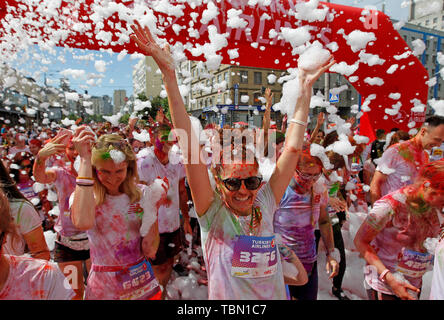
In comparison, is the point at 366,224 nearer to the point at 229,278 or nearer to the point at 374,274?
the point at 374,274

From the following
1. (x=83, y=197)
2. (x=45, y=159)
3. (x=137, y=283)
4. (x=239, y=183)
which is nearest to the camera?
(x=239, y=183)

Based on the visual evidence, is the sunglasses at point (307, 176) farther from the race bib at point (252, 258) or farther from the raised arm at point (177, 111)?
the raised arm at point (177, 111)

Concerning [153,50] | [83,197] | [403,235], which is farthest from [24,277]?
[403,235]

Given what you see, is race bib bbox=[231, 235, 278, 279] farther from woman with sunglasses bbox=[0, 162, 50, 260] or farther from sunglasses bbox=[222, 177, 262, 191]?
woman with sunglasses bbox=[0, 162, 50, 260]

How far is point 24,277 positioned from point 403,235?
2102 mm

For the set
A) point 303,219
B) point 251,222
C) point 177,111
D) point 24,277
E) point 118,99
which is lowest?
point 303,219

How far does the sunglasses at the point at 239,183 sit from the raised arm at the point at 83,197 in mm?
835

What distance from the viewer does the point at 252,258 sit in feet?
4.36

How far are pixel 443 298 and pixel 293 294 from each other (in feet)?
4.16

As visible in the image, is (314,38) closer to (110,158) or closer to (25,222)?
(110,158)

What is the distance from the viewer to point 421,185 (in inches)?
69.6

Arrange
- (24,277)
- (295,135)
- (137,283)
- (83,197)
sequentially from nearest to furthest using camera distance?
(24,277)
(295,135)
(83,197)
(137,283)

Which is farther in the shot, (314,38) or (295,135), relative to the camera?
(314,38)

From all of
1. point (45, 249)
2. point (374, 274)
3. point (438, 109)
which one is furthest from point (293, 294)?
point (438, 109)
